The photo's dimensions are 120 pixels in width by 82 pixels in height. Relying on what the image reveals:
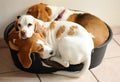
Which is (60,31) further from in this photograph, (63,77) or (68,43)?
(63,77)

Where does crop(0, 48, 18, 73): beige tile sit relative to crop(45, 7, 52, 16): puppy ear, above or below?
below

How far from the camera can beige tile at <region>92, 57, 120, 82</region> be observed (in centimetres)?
149

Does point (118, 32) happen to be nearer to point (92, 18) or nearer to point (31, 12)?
point (92, 18)

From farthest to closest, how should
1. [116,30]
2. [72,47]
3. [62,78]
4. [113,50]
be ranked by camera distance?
[116,30], [113,50], [62,78], [72,47]

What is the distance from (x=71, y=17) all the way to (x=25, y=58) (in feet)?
1.44

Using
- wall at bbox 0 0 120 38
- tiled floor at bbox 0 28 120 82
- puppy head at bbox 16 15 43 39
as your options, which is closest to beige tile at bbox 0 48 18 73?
tiled floor at bbox 0 28 120 82

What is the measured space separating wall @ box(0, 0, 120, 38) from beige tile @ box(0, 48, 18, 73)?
119mm

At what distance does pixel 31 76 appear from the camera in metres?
1.49

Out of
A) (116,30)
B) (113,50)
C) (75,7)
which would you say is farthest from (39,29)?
(116,30)

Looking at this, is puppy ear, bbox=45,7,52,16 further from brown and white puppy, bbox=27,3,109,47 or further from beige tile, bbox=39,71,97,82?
beige tile, bbox=39,71,97,82

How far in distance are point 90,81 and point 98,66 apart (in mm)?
163

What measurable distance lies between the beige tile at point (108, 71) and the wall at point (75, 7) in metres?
0.38

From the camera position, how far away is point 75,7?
5.80ft

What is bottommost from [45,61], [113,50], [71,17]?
[113,50]
